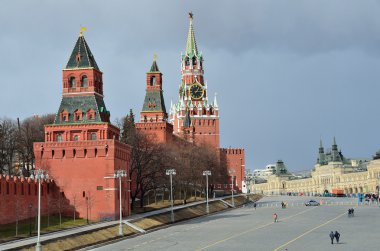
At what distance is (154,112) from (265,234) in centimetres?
6623

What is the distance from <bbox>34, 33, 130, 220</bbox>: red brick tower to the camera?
77.0 meters

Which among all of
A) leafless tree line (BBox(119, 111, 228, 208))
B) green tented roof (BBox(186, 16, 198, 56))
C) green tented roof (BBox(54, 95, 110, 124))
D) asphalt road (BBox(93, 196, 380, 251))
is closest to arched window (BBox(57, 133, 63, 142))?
green tented roof (BBox(54, 95, 110, 124))

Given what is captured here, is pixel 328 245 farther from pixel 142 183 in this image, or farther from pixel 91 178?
pixel 142 183

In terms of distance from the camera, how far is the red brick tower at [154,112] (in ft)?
419

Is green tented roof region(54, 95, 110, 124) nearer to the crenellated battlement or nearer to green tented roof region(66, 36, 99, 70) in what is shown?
green tented roof region(66, 36, 99, 70)

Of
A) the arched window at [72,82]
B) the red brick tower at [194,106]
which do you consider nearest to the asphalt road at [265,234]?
the arched window at [72,82]

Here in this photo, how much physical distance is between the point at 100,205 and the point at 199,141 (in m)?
103

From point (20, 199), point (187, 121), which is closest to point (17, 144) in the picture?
point (20, 199)

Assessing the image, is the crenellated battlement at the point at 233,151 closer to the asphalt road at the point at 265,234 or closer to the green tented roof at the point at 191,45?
the green tented roof at the point at 191,45

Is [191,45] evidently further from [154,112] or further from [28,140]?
[28,140]

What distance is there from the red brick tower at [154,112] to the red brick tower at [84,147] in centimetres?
4362

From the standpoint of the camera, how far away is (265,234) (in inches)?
2579

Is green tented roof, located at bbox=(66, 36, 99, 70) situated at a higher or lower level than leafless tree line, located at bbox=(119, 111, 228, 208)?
higher

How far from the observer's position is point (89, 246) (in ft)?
192
